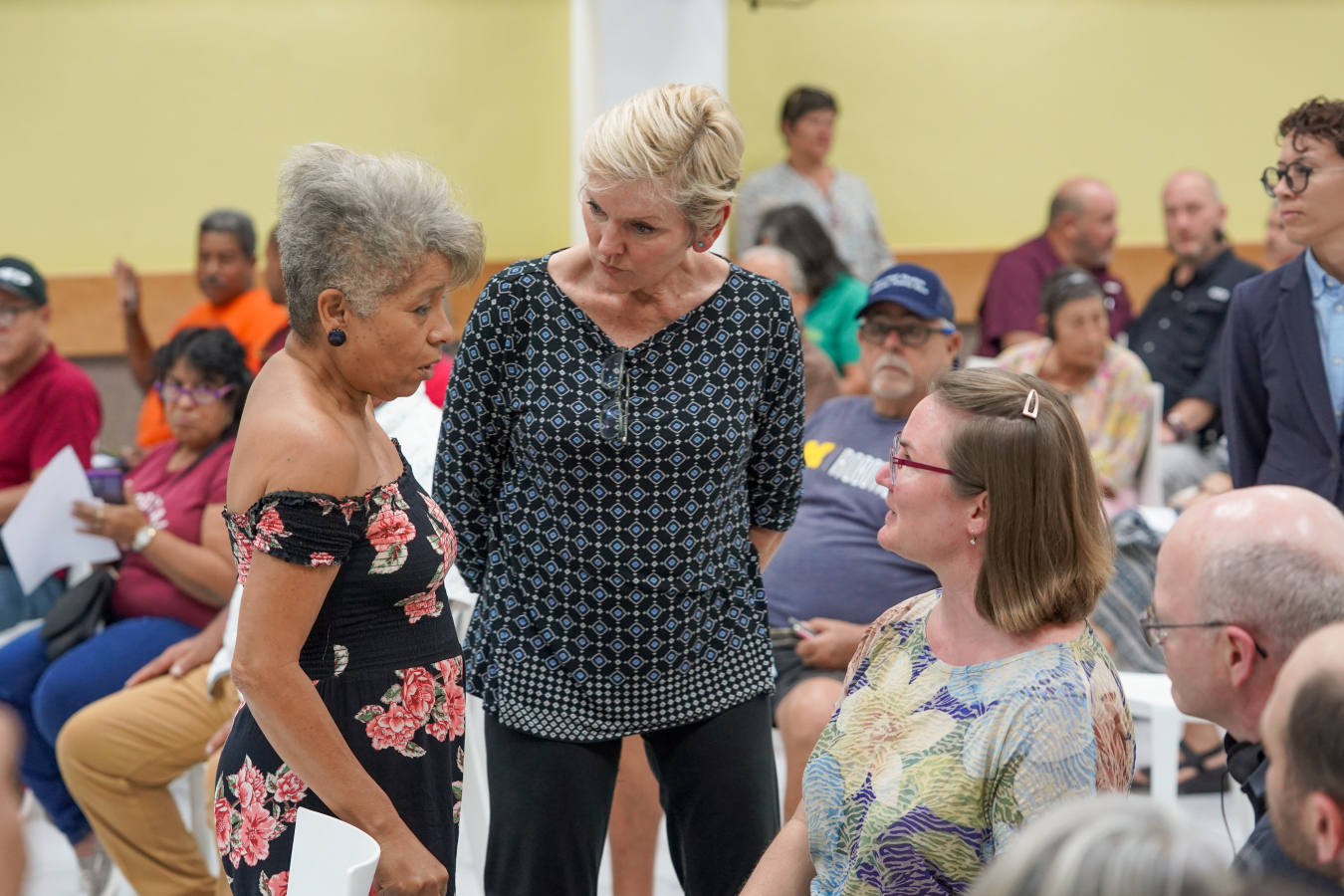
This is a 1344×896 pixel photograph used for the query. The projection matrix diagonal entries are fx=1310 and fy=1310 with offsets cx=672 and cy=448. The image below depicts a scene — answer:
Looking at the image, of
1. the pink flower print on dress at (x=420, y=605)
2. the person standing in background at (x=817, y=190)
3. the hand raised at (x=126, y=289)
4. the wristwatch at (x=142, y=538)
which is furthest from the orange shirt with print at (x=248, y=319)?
the pink flower print on dress at (x=420, y=605)

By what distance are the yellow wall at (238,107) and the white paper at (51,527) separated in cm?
314

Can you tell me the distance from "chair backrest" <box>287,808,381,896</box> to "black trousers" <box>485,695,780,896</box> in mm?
412

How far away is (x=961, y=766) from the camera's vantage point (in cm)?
140

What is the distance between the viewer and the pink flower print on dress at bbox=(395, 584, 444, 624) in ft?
4.96

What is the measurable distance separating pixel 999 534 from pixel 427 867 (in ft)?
2.46

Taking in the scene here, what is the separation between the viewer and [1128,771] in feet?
4.75

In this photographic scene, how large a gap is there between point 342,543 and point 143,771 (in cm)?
164

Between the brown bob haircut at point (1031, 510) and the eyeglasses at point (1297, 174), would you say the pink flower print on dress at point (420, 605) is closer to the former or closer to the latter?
the brown bob haircut at point (1031, 510)

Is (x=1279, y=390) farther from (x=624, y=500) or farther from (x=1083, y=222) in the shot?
(x=1083, y=222)

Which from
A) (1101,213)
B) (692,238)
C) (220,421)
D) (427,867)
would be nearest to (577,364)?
(692,238)

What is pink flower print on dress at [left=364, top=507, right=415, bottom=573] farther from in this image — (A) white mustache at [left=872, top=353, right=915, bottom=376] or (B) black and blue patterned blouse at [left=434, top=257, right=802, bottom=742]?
(A) white mustache at [left=872, top=353, right=915, bottom=376]

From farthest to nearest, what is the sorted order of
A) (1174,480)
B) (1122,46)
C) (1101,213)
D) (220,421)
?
(1122,46), (1101,213), (1174,480), (220,421)

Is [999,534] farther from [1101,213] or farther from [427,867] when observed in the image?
[1101,213]

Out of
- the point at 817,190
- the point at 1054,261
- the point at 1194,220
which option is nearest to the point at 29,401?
the point at 817,190
